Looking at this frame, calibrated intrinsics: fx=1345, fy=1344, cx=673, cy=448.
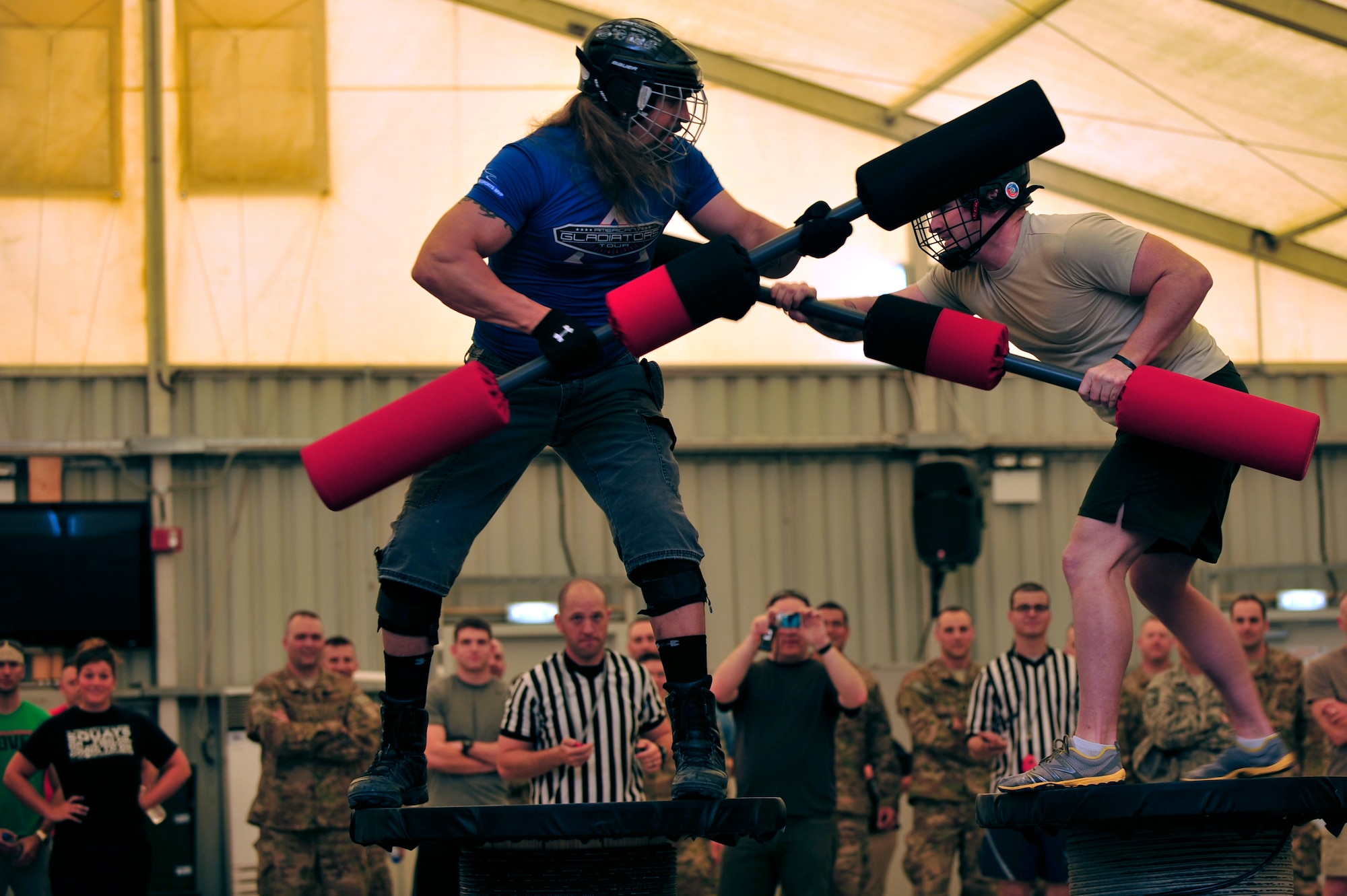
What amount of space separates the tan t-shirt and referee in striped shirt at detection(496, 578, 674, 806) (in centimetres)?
266

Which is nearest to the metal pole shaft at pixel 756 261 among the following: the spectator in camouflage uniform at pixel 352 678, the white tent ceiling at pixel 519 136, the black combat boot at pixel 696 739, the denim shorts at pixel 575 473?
the denim shorts at pixel 575 473

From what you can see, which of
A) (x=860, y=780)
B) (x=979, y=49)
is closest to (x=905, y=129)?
(x=979, y=49)

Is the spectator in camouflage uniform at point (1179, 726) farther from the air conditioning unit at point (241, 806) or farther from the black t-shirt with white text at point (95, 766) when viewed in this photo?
the air conditioning unit at point (241, 806)

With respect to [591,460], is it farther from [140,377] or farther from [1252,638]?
[140,377]

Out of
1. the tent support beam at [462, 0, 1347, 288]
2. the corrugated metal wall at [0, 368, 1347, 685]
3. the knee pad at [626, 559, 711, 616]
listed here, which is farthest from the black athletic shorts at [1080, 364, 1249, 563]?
the tent support beam at [462, 0, 1347, 288]

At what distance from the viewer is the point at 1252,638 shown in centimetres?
736

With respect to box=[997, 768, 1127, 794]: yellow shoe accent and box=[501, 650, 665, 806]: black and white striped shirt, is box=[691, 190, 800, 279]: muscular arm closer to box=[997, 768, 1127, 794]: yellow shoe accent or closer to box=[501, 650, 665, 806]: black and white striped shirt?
box=[997, 768, 1127, 794]: yellow shoe accent

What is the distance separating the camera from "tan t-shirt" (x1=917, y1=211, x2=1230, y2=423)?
316 centimetres

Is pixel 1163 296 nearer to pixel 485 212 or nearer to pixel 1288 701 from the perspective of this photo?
pixel 485 212

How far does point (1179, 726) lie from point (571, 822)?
4809 mm

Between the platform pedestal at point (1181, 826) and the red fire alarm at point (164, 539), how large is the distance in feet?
27.2

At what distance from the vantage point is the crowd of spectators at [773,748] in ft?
20.6

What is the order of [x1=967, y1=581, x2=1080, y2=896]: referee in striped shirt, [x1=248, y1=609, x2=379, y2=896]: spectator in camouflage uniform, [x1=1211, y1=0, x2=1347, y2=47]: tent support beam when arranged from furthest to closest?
[x1=1211, y1=0, x2=1347, y2=47]: tent support beam → [x1=248, y1=609, x2=379, y2=896]: spectator in camouflage uniform → [x1=967, y1=581, x2=1080, y2=896]: referee in striped shirt

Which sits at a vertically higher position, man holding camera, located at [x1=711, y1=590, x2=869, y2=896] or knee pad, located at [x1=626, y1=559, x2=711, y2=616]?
knee pad, located at [x1=626, y1=559, x2=711, y2=616]
